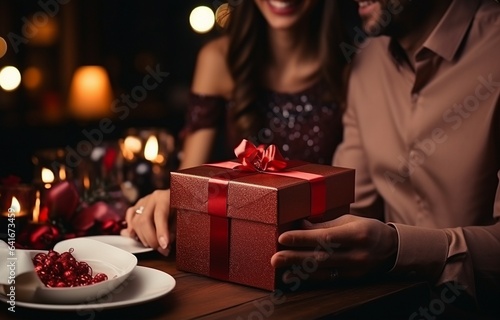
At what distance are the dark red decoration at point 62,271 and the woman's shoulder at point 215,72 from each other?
4.44ft

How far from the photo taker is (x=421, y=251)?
148 centimetres

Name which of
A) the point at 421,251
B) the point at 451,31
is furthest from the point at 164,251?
the point at 451,31

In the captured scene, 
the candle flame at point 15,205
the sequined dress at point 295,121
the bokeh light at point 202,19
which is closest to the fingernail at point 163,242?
the candle flame at point 15,205

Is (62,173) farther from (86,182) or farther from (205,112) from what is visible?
(205,112)

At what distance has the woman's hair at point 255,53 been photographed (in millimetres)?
2443

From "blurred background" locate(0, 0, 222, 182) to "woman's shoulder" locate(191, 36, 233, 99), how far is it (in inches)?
79.0

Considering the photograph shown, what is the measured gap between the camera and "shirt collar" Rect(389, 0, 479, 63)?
1934 mm

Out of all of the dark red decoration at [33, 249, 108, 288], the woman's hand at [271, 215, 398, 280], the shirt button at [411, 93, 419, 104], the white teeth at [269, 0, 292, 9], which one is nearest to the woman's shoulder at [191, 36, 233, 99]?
the white teeth at [269, 0, 292, 9]

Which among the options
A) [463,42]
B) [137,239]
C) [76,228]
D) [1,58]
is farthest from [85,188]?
[1,58]

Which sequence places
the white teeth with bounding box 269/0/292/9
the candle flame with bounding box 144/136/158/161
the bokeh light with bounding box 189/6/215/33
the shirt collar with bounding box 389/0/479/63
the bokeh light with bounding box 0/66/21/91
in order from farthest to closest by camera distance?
the bokeh light with bounding box 0/66/21/91 → the bokeh light with bounding box 189/6/215/33 → the candle flame with bounding box 144/136/158/161 → the white teeth with bounding box 269/0/292/9 → the shirt collar with bounding box 389/0/479/63

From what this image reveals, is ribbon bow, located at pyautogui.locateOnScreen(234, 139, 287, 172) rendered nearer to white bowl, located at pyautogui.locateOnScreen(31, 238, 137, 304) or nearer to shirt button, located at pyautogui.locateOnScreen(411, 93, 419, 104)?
white bowl, located at pyautogui.locateOnScreen(31, 238, 137, 304)

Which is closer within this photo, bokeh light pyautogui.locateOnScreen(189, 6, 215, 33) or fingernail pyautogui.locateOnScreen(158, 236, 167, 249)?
fingernail pyautogui.locateOnScreen(158, 236, 167, 249)

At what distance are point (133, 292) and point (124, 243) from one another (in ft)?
1.15

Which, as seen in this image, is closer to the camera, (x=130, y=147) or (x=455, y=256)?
(x=455, y=256)
